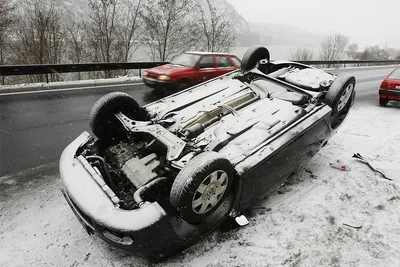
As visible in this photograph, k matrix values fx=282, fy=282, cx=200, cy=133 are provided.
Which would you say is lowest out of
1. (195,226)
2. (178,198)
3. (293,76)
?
(195,226)

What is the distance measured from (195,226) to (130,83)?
905 centimetres

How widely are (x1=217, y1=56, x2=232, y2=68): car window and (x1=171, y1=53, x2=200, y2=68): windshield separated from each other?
0.77 m

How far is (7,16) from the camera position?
13500 millimetres

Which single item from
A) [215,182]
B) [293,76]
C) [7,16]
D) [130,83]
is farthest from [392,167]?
[7,16]

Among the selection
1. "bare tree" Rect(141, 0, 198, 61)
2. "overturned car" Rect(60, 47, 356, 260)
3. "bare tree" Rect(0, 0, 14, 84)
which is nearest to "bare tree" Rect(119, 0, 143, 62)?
"bare tree" Rect(141, 0, 198, 61)

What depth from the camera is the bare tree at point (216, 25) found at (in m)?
18.9

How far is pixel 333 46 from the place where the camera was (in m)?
35.7

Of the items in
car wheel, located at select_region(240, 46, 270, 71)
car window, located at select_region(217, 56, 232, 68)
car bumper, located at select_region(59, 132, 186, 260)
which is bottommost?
car bumper, located at select_region(59, 132, 186, 260)

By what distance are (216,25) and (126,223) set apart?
19054 mm

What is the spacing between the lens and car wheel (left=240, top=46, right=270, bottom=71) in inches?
205

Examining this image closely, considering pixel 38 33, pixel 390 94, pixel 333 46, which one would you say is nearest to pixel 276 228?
pixel 390 94

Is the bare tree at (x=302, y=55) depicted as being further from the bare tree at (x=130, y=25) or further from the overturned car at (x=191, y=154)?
the overturned car at (x=191, y=154)

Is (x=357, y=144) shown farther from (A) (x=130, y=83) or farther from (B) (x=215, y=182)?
(A) (x=130, y=83)

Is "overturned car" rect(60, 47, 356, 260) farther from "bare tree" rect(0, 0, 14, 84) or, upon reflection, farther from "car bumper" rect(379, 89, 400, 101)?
"bare tree" rect(0, 0, 14, 84)
